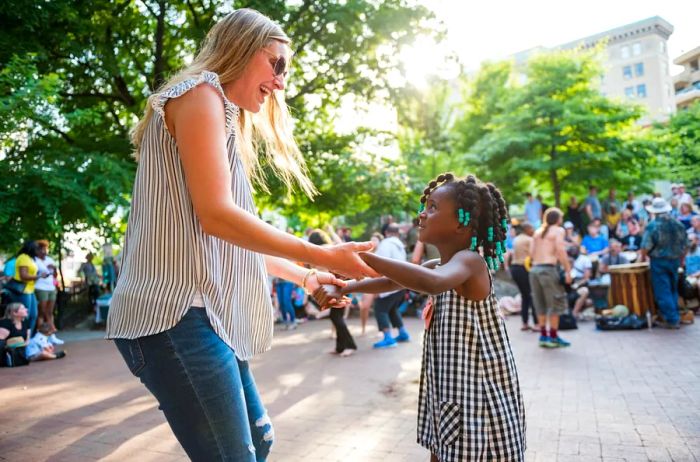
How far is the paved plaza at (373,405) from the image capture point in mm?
4320

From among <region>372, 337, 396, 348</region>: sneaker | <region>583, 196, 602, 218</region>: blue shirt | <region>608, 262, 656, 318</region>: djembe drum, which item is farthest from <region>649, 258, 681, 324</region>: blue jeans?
<region>583, 196, 602, 218</region>: blue shirt

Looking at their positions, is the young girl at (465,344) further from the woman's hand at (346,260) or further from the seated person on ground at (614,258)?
the seated person on ground at (614,258)

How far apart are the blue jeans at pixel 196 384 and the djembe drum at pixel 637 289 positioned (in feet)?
33.5

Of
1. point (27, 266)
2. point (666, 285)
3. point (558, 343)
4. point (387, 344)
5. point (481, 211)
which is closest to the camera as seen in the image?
point (481, 211)

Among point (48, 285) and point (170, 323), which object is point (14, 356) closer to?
point (48, 285)

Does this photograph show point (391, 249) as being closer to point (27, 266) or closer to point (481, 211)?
point (481, 211)

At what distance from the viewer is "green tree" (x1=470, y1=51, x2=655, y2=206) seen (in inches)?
835

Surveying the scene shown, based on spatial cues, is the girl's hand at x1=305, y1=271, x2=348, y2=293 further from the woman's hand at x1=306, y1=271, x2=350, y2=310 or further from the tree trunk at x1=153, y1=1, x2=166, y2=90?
the tree trunk at x1=153, y1=1, x2=166, y2=90

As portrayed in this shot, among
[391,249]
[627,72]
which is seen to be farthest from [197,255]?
[627,72]

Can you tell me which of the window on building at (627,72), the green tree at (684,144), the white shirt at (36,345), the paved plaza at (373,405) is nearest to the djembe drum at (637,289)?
the paved plaza at (373,405)

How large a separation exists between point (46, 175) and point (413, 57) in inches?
367

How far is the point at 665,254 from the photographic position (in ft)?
31.2

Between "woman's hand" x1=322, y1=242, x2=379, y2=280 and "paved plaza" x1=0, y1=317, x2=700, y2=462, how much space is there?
2.77 metres

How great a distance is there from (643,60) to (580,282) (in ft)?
210
